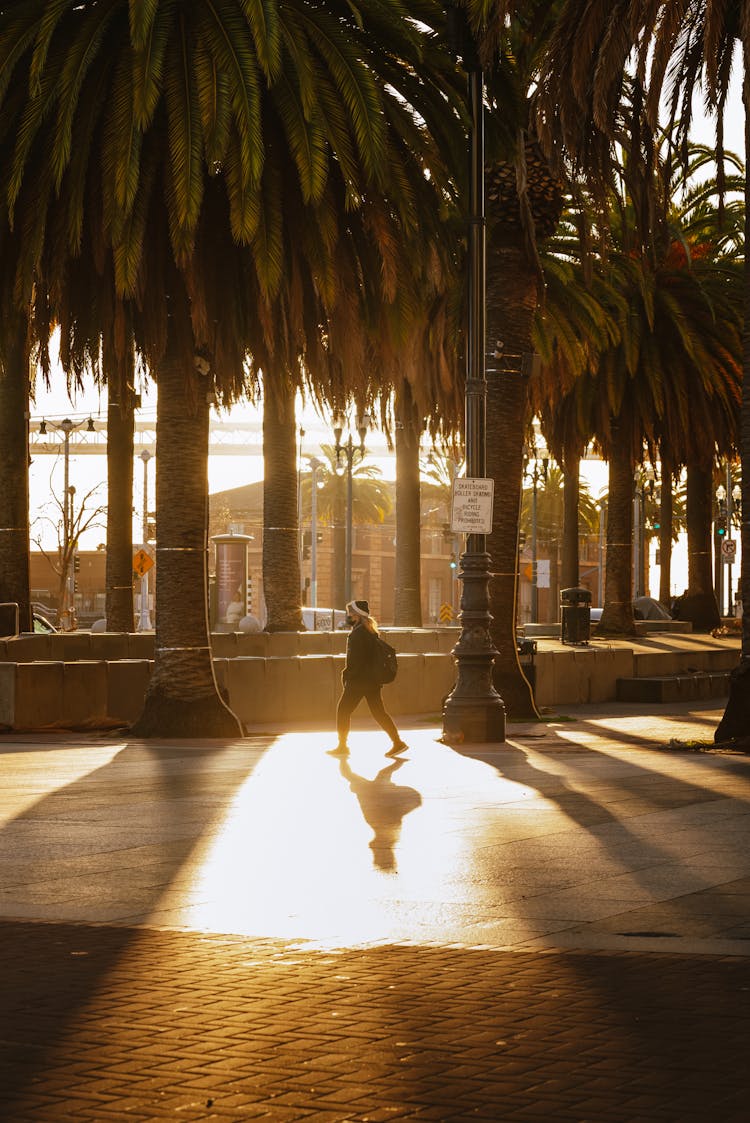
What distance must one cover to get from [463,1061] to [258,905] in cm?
308

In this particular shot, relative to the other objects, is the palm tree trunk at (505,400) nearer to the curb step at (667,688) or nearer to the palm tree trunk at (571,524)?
the curb step at (667,688)

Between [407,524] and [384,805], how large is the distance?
23.9 m

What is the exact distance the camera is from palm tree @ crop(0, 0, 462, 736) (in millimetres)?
17297

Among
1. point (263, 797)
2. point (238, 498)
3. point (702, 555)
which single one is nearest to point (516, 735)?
point (263, 797)

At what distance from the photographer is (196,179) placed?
17297 millimetres

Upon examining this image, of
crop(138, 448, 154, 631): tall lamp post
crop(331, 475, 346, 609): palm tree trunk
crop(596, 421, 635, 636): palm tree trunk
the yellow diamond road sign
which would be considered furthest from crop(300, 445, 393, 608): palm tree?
crop(596, 421, 635, 636): palm tree trunk

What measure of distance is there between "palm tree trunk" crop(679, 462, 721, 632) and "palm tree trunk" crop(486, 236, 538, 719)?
2102 cm

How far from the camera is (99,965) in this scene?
7.23 metres

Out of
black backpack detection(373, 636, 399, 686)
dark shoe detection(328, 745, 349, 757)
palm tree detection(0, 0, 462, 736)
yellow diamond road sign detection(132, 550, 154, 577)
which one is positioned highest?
palm tree detection(0, 0, 462, 736)

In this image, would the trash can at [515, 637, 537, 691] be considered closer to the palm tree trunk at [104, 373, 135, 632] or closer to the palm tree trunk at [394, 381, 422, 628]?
the palm tree trunk at [394, 381, 422, 628]

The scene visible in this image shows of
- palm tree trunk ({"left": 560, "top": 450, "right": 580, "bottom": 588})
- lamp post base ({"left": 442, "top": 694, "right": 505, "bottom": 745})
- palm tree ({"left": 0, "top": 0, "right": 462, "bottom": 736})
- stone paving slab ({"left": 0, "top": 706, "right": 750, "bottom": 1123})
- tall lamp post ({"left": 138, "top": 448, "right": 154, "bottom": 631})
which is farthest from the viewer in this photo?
tall lamp post ({"left": 138, "top": 448, "right": 154, "bottom": 631})

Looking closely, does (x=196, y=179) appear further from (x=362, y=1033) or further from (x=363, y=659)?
(x=362, y=1033)

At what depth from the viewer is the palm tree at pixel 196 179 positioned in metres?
17.3

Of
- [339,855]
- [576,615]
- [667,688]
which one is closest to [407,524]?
[576,615]
